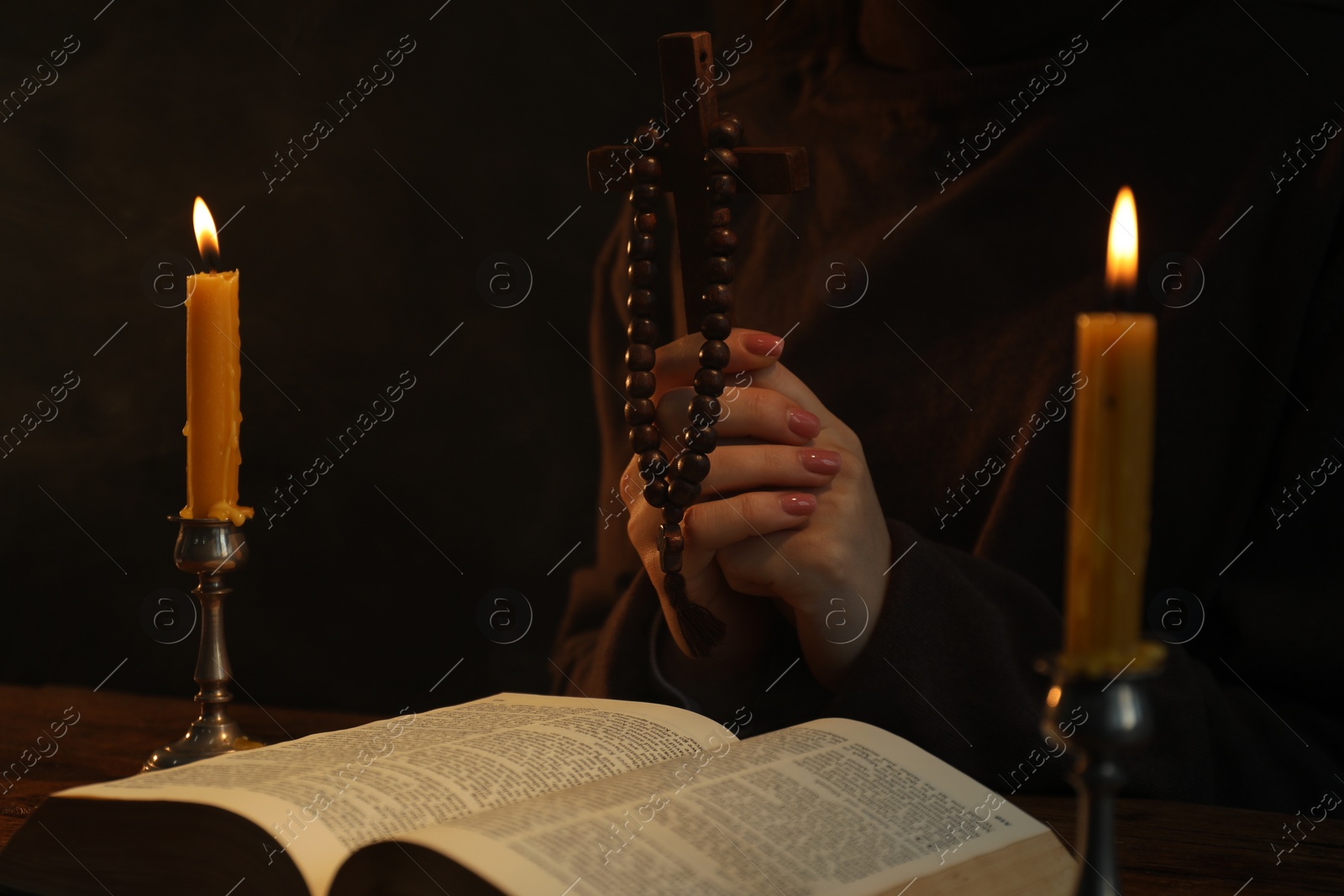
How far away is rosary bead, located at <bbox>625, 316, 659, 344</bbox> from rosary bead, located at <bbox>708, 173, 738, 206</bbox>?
11cm

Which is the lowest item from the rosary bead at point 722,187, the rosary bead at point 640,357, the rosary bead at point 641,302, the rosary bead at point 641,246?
the rosary bead at point 640,357

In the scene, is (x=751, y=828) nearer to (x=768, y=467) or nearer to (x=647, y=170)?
(x=768, y=467)

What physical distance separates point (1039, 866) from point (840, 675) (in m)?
0.42

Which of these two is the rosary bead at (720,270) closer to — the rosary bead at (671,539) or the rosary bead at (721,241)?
the rosary bead at (721,241)

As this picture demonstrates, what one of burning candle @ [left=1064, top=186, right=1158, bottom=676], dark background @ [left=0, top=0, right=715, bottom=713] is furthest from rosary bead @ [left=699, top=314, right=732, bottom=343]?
dark background @ [left=0, top=0, right=715, bottom=713]

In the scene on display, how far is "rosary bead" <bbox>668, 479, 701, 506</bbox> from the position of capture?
93 cm

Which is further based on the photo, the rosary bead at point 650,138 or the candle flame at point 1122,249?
the rosary bead at point 650,138

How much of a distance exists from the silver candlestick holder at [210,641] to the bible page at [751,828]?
392 millimetres

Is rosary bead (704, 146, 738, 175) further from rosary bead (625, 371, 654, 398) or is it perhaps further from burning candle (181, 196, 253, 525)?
burning candle (181, 196, 253, 525)

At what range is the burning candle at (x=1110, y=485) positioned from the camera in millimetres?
340

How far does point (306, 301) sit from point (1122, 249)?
1601 millimetres

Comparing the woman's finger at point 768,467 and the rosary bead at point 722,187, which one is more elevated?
the rosary bead at point 722,187

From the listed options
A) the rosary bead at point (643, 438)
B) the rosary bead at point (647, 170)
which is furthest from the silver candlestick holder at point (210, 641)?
the rosary bead at point (647, 170)

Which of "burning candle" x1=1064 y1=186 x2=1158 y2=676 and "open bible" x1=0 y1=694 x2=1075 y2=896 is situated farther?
"open bible" x1=0 y1=694 x2=1075 y2=896
